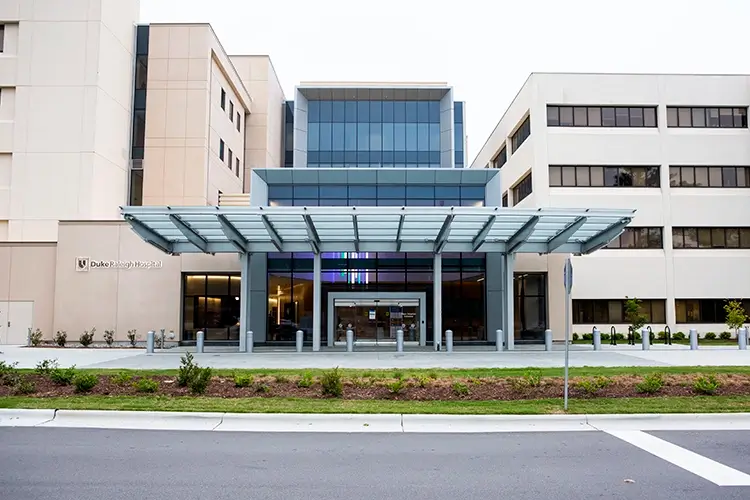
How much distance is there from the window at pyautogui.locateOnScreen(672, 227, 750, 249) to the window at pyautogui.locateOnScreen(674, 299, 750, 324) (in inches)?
114

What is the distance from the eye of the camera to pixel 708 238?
3253cm

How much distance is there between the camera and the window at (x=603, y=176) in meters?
32.5

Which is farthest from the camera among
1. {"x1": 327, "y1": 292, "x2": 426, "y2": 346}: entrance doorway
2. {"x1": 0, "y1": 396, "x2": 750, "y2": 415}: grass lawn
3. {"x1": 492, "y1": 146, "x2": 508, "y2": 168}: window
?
{"x1": 492, "y1": 146, "x2": 508, "y2": 168}: window

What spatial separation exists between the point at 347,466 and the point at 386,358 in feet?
43.6

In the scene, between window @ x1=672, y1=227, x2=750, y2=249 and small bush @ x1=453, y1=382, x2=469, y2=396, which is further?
window @ x1=672, y1=227, x2=750, y2=249

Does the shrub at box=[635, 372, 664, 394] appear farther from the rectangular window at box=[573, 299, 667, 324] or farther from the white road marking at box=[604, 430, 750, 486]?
the rectangular window at box=[573, 299, 667, 324]

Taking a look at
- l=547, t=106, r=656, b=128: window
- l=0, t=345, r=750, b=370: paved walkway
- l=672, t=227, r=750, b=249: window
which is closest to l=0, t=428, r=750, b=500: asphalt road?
l=0, t=345, r=750, b=370: paved walkway

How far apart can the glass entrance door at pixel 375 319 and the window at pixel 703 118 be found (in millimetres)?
17599

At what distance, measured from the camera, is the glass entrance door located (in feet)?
93.3

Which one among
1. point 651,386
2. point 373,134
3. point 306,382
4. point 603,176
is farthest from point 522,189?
point 306,382

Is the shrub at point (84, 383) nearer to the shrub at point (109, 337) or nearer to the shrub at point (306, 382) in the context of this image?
the shrub at point (306, 382)

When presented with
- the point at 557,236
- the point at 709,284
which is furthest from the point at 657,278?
the point at 557,236

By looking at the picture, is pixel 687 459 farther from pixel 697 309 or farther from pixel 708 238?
pixel 708 238

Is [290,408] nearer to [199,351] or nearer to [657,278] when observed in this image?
[199,351]
